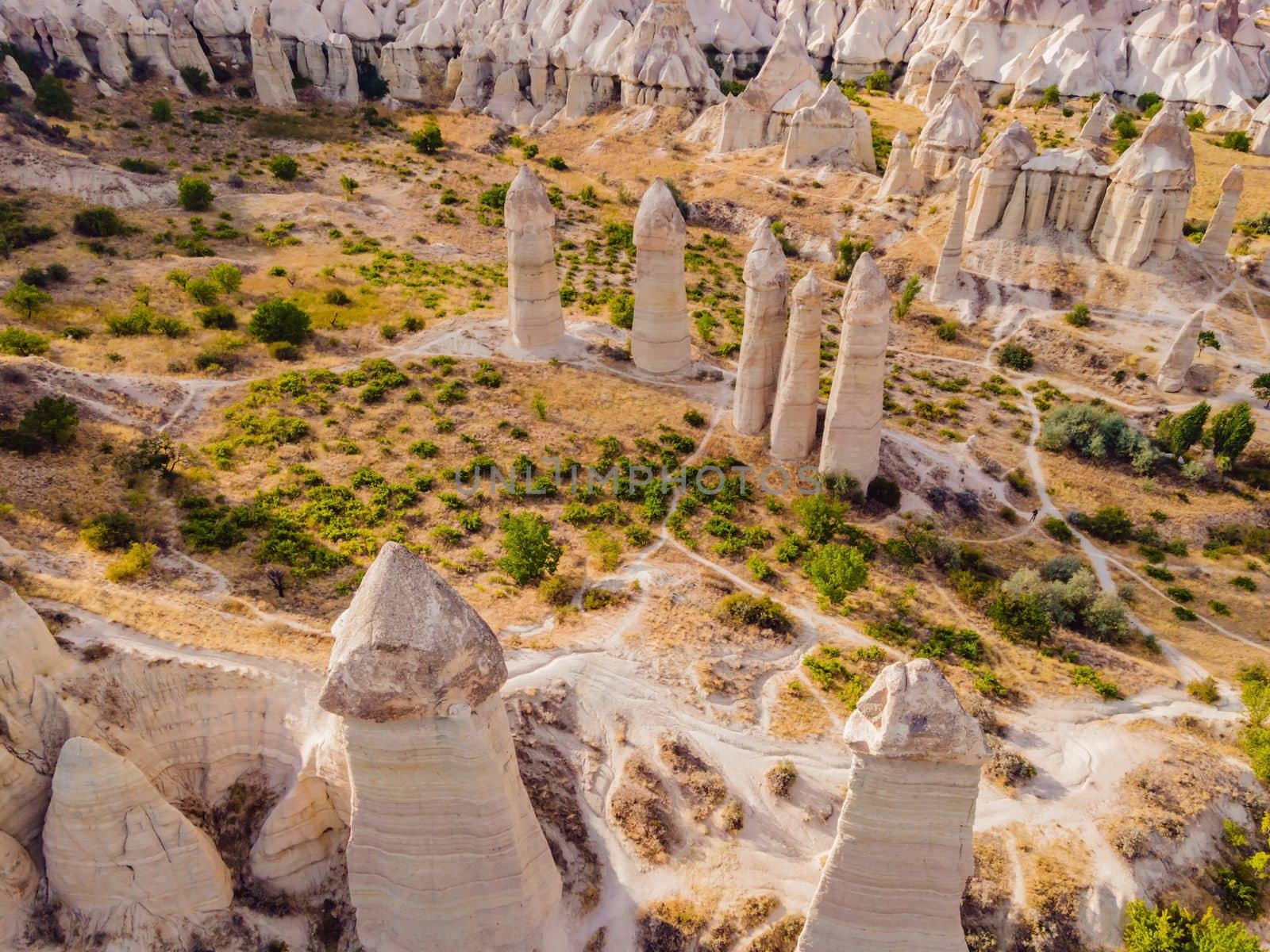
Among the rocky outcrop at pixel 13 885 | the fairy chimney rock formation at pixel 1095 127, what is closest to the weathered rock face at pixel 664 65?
the fairy chimney rock formation at pixel 1095 127

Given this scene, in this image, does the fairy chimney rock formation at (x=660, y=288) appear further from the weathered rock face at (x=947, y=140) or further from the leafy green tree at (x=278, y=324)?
the weathered rock face at (x=947, y=140)

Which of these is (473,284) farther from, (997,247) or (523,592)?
(997,247)

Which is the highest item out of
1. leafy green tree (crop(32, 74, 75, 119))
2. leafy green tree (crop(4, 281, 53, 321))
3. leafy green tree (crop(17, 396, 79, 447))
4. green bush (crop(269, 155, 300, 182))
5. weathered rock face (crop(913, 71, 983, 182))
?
weathered rock face (crop(913, 71, 983, 182))

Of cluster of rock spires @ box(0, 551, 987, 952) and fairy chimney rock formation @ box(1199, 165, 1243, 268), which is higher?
fairy chimney rock formation @ box(1199, 165, 1243, 268)

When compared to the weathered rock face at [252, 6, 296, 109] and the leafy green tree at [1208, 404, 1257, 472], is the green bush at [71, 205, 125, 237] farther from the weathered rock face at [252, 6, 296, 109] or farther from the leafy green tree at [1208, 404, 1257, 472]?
the leafy green tree at [1208, 404, 1257, 472]

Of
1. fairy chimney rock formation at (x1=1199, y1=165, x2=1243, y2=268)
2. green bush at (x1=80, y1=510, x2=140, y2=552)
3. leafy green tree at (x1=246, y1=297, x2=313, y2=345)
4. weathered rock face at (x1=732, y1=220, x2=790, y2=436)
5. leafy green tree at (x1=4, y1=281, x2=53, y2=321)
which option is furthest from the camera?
fairy chimney rock formation at (x1=1199, y1=165, x2=1243, y2=268)

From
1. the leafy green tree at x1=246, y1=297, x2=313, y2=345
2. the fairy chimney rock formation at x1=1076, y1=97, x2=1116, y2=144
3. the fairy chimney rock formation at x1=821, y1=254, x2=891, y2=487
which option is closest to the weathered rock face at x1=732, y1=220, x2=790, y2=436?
the fairy chimney rock formation at x1=821, y1=254, x2=891, y2=487
